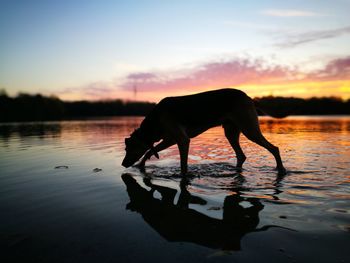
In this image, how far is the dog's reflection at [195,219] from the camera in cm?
246

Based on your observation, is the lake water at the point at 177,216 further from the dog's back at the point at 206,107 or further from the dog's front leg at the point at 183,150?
the dog's back at the point at 206,107

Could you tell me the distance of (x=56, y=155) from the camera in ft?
27.3

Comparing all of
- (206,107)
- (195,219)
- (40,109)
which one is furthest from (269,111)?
(40,109)

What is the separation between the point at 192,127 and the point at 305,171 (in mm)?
2752

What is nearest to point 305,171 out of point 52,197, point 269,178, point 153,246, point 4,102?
point 269,178

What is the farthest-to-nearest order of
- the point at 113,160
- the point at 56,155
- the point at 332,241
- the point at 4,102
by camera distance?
the point at 4,102, the point at 56,155, the point at 113,160, the point at 332,241

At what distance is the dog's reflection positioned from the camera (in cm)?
246

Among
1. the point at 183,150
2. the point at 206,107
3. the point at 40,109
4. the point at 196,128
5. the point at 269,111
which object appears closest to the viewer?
the point at 183,150

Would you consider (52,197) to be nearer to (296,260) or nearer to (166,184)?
(166,184)

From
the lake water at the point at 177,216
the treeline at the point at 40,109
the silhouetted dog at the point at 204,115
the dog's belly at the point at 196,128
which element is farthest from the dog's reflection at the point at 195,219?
the treeline at the point at 40,109

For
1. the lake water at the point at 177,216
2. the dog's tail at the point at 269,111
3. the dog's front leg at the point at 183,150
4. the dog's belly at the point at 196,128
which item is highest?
the dog's tail at the point at 269,111

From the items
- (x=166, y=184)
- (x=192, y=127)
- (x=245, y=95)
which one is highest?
(x=245, y=95)

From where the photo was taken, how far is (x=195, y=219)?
294 centimetres

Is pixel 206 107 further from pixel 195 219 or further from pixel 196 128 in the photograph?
pixel 195 219
